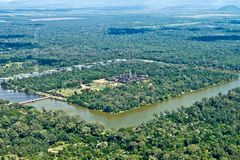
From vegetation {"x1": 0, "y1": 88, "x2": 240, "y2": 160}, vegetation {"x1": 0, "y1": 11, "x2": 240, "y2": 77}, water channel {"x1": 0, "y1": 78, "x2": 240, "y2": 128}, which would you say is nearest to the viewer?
vegetation {"x1": 0, "y1": 88, "x2": 240, "y2": 160}

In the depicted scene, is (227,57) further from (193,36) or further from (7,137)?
(7,137)

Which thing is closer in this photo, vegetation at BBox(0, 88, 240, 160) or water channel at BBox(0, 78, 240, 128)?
vegetation at BBox(0, 88, 240, 160)

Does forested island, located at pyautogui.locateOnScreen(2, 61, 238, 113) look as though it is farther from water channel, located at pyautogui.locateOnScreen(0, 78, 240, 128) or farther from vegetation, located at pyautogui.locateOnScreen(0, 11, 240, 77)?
vegetation, located at pyautogui.locateOnScreen(0, 11, 240, 77)

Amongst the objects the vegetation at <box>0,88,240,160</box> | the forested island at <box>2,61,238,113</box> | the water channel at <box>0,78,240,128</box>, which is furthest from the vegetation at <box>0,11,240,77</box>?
the vegetation at <box>0,88,240,160</box>

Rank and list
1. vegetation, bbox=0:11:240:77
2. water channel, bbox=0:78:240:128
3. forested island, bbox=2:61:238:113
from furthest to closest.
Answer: vegetation, bbox=0:11:240:77, forested island, bbox=2:61:238:113, water channel, bbox=0:78:240:128

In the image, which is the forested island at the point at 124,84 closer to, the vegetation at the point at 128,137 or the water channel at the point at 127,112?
the water channel at the point at 127,112

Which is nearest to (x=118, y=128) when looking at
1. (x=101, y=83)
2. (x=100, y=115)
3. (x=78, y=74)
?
(x=100, y=115)

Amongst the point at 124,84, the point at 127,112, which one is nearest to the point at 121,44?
the point at 124,84

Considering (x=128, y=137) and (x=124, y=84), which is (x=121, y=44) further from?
(x=128, y=137)
